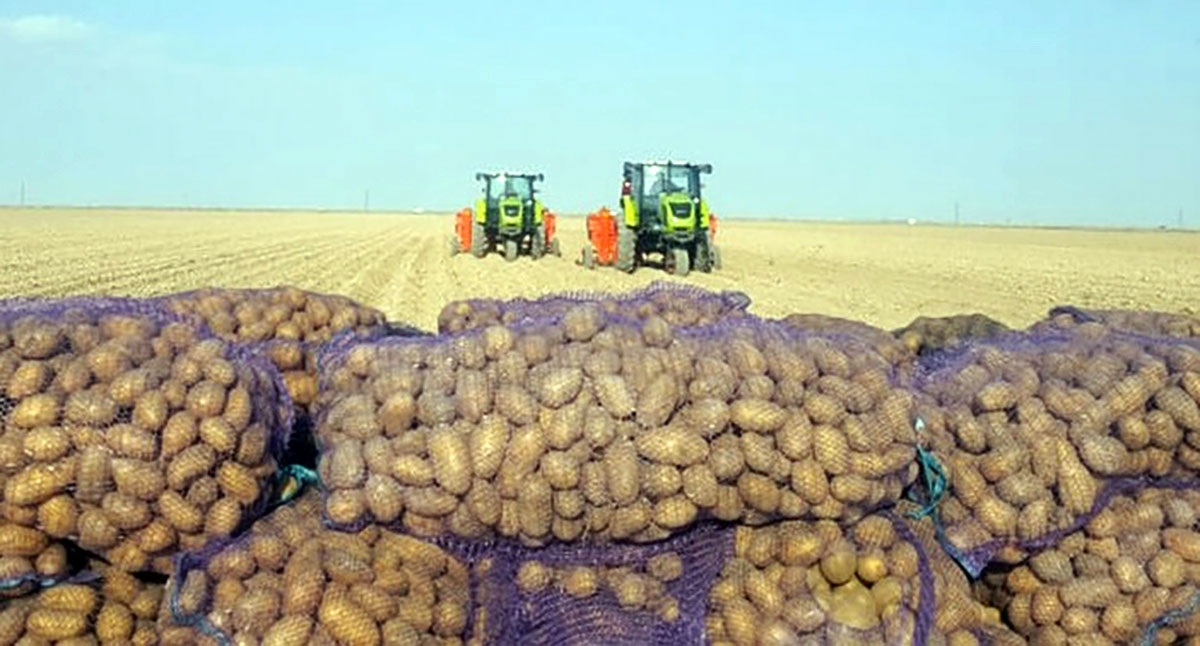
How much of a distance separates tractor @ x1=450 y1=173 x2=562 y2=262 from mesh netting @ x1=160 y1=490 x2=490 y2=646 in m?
25.2

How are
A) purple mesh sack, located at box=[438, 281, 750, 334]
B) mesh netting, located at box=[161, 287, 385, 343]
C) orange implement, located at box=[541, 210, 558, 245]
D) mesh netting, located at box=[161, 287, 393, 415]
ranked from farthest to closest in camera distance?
orange implement, located at box=[541, 210, 558, 245]
purple mesh sack, located at box=[438, 281, 750, 334]
mesh netting, located at box=[161, 287, 385, 343]
mesh netting, located at box=[161, 287, 393, 415]

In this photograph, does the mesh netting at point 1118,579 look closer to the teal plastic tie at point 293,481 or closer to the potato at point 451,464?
the potato at point 451,464

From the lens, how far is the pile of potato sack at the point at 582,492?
13.7 feet

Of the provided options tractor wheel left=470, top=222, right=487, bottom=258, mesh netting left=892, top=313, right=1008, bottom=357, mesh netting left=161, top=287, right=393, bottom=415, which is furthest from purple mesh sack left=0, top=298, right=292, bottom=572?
tractor wheel left=470, top=222, right=487, bottom=258

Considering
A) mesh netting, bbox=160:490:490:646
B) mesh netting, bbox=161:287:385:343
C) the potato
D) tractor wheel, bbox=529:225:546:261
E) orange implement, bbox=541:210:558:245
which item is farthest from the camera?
orange implement, bbox=541:210:558:245

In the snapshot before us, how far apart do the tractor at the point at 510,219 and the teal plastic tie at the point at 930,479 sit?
24926mm

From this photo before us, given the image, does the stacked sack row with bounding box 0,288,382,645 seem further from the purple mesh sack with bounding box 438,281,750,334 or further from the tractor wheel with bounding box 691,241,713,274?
the tractor wheel with bounding box 691,241,713,274

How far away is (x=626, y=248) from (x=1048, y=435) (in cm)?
2028

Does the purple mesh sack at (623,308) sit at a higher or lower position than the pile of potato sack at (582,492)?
higher

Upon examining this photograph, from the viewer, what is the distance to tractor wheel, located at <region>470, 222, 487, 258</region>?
30547 millimetres

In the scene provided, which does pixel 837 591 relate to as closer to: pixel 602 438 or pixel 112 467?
pixel 602 438

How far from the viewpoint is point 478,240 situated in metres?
30.7

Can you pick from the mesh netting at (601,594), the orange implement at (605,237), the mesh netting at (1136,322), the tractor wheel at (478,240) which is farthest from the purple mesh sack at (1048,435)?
the tractor wheel at (478,240)

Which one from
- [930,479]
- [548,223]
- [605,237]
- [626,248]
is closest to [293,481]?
[930,479]
